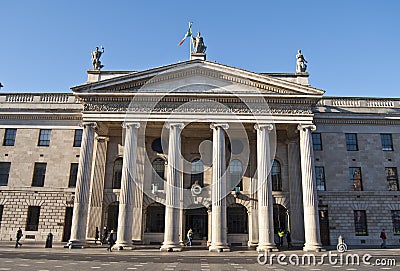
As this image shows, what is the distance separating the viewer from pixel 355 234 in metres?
32.0

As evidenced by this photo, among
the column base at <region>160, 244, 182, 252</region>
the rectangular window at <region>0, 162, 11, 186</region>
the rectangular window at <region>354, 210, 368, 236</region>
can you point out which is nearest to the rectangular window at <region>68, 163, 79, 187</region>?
the rectangular window at <region>0, 162, 11, 186</region>

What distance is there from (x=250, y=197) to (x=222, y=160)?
5.84m

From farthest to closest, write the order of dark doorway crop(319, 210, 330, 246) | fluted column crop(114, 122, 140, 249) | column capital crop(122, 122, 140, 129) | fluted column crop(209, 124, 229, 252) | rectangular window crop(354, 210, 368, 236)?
rectangular window crop(354, 210, 368, 236)
dark doorway crop(319, 210, 330, 246)
column capital crop(122, 122, 140, 129)
fluted column crop(114, 122, 140, 249)
fluted column crop(209, 124, 229, 252)

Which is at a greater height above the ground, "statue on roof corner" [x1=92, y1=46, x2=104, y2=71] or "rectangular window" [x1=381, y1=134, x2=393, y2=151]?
"statue on roof corner" [x1=92, y1=46, x2=104, y2=71]

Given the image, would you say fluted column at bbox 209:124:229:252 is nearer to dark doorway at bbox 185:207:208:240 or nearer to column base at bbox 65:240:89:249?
dark doorway at bbox 185:207:208:240

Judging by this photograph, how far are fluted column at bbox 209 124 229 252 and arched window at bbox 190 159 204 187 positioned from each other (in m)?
4.99

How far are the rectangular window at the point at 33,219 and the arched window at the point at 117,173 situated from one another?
717 cm

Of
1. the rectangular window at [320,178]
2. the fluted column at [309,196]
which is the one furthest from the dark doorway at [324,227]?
the fluted column at [309,196]

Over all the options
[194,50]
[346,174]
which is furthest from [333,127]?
[194,50]

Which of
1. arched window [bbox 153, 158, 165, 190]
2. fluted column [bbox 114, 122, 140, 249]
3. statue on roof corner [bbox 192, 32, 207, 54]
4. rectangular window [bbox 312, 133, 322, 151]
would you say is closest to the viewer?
fluted column [bbox 114, 122, 140, 249]

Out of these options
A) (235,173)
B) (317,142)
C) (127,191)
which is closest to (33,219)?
(127,191)

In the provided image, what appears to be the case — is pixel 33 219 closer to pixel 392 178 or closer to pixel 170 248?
pixel 170 248

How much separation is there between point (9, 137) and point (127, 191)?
14.5m

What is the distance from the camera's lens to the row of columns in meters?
26.7
